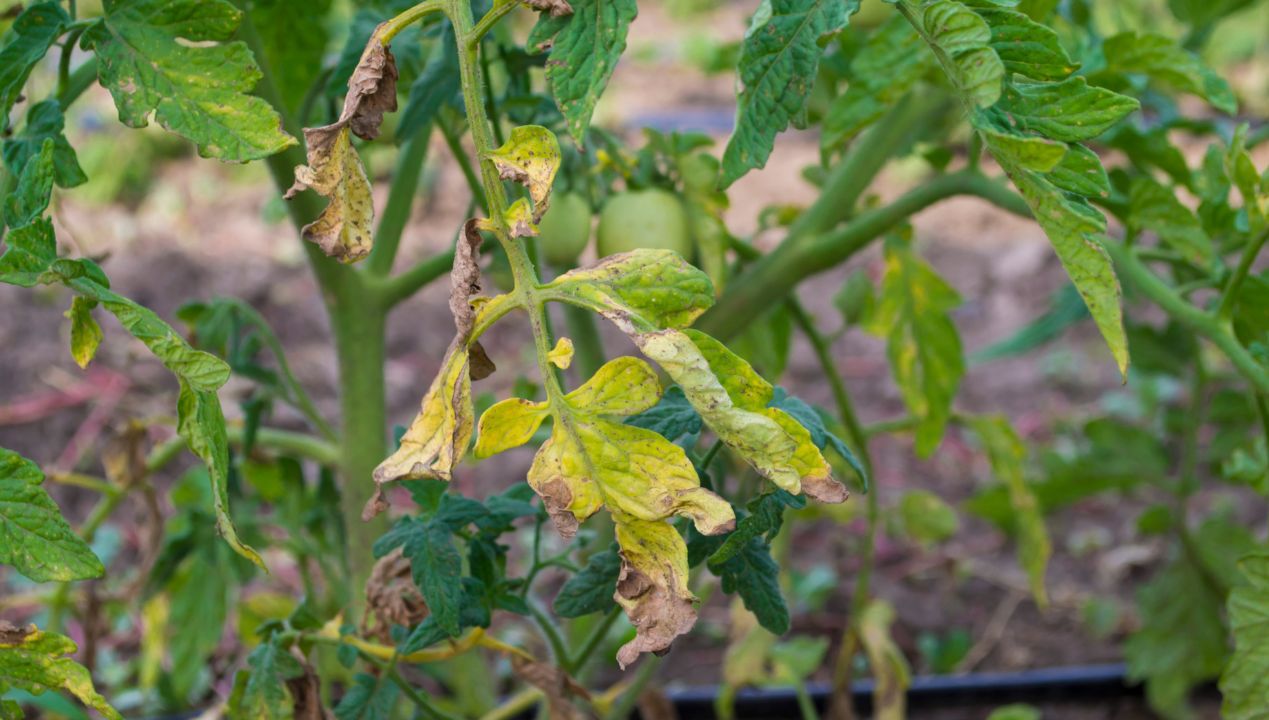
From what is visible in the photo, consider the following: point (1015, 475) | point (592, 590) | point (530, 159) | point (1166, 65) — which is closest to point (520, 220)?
point (530, 159)

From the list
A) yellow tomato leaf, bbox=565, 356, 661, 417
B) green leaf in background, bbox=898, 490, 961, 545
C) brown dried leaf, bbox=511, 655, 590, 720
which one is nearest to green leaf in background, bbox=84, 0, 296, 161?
yellow tomato leaf, bbox=565, 356, 661, 417

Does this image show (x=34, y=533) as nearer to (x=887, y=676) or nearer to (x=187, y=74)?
(x=187, y=74)

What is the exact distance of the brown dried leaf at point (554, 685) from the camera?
93 cm

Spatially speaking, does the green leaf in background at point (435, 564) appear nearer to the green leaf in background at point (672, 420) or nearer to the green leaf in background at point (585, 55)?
the green leaf in background at point (672, 420)

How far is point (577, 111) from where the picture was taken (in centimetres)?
65

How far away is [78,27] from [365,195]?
0.23 meters

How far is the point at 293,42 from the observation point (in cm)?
100

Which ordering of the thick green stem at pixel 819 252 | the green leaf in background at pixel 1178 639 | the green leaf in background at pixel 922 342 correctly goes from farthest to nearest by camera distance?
the green leaf in background at pixel 1178 639, the green leaf in background at pixel 922 342, the thick green stem at pixel 819 252

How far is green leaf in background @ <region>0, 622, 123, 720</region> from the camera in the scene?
690 millimetres

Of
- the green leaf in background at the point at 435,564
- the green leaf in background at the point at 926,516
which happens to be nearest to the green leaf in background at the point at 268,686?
the green leaf in background at the point at 435,564

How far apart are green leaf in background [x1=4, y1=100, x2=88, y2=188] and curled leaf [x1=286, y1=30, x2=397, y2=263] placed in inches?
8.5

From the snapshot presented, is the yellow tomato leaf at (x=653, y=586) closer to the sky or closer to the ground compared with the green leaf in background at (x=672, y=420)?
closer to the ground

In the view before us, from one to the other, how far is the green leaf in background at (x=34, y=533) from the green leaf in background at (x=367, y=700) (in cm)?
26

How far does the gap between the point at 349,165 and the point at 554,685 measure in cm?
45
